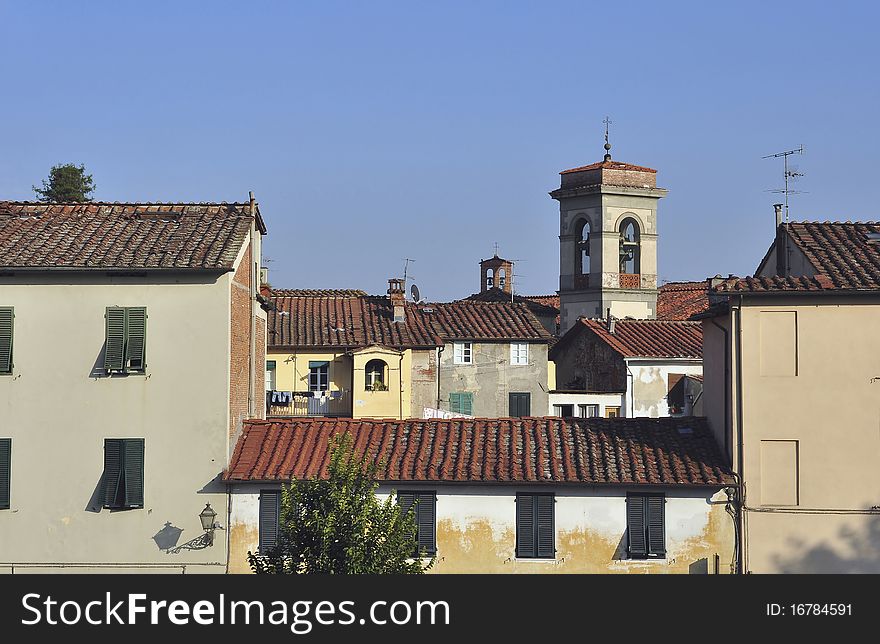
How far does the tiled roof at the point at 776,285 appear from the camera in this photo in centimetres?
2643

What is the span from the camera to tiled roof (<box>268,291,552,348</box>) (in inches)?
1930

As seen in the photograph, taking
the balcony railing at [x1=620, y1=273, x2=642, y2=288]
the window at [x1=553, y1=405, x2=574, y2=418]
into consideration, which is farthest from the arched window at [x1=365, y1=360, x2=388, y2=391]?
the balcony railing at [x1=620, y1=273, x2=642, y2=288]

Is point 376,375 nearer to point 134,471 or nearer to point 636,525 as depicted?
point 134,471

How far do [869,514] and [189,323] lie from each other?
1430 centimetres

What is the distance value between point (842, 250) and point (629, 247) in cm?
3547

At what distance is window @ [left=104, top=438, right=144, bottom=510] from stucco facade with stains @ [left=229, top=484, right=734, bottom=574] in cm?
526

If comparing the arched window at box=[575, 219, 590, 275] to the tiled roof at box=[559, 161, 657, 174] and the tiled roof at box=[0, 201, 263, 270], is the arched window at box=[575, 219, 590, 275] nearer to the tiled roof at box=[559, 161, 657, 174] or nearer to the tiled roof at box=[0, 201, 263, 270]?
the tiled roof at box=[559, 161, 657, 174]

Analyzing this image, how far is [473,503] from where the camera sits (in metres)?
26.5

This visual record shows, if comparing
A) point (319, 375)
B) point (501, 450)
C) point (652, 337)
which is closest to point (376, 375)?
point (319, 375)

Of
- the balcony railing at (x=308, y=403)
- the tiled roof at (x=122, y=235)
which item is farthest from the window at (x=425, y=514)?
the balcony railing at (x=308, y=403)

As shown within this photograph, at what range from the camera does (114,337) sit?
27188 millimetres
